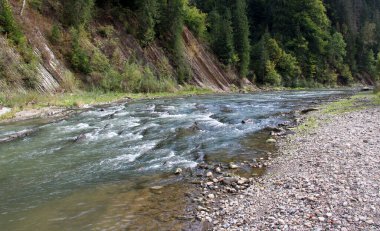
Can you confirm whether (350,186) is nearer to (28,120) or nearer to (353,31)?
(28,120)

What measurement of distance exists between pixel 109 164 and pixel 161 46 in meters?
39.7

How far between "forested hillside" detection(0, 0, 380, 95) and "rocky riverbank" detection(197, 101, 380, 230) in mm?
21514

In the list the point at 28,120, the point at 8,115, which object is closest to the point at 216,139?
the point at 28,120

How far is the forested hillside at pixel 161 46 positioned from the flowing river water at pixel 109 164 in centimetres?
1133

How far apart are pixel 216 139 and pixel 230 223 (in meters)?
8.27

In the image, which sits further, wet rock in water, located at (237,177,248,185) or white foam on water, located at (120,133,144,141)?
white foam on water, located at (120,133,144,141)

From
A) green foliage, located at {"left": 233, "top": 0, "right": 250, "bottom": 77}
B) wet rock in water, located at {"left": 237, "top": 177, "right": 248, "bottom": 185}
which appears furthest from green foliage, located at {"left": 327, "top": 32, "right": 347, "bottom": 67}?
wet rock in water, located at {"left": 237, "top": 177, "right": 248, "bottom": 185}

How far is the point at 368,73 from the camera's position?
100062 millimetres

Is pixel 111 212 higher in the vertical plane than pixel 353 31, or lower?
lower

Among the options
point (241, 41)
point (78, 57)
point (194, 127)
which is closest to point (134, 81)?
point (78, 57)

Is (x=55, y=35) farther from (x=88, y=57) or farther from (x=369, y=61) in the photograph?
(x=369, y=61)

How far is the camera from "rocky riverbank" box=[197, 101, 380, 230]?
21.9ft

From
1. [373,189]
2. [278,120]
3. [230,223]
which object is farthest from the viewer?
[278,120]

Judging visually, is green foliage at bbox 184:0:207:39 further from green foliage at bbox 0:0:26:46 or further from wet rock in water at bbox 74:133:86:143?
wet rock in water at bbox 74:133:86:143
